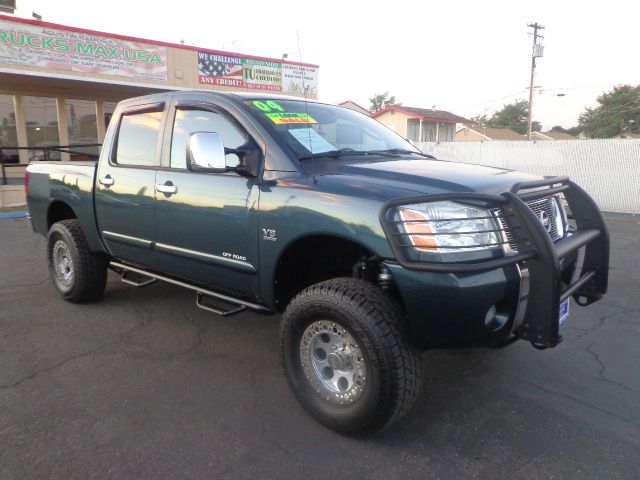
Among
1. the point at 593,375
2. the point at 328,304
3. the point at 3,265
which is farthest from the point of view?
the point at 3,265

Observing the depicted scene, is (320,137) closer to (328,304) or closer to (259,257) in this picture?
(259,257)

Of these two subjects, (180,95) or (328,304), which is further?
(180,95)

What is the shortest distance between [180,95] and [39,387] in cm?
220

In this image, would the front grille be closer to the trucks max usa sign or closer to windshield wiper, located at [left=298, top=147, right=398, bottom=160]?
windshield wiper, located at [left=298, top=147, right=398, bottom=160]

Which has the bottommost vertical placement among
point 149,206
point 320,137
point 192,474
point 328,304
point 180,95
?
point 192,474

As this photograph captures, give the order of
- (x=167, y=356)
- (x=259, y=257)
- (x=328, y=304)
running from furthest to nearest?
(x=167, y=356)
(x=259, y=257)
(x=328, y=304)

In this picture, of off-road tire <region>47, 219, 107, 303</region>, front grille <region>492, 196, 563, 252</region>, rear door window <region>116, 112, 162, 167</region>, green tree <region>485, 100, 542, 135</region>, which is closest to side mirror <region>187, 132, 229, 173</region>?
rear door window <region>116, 112, 162, 167</region>

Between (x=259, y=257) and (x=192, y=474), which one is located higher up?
(x=259, y=257)

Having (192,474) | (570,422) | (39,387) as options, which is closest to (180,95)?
(39,387)

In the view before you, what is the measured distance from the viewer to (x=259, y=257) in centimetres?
300

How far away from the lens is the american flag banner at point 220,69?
17297 mm

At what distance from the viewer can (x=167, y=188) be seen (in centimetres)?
355

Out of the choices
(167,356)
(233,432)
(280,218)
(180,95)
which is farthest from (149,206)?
(233,432)

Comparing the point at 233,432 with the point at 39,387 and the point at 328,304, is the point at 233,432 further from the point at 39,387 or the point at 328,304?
the point at 39,387
